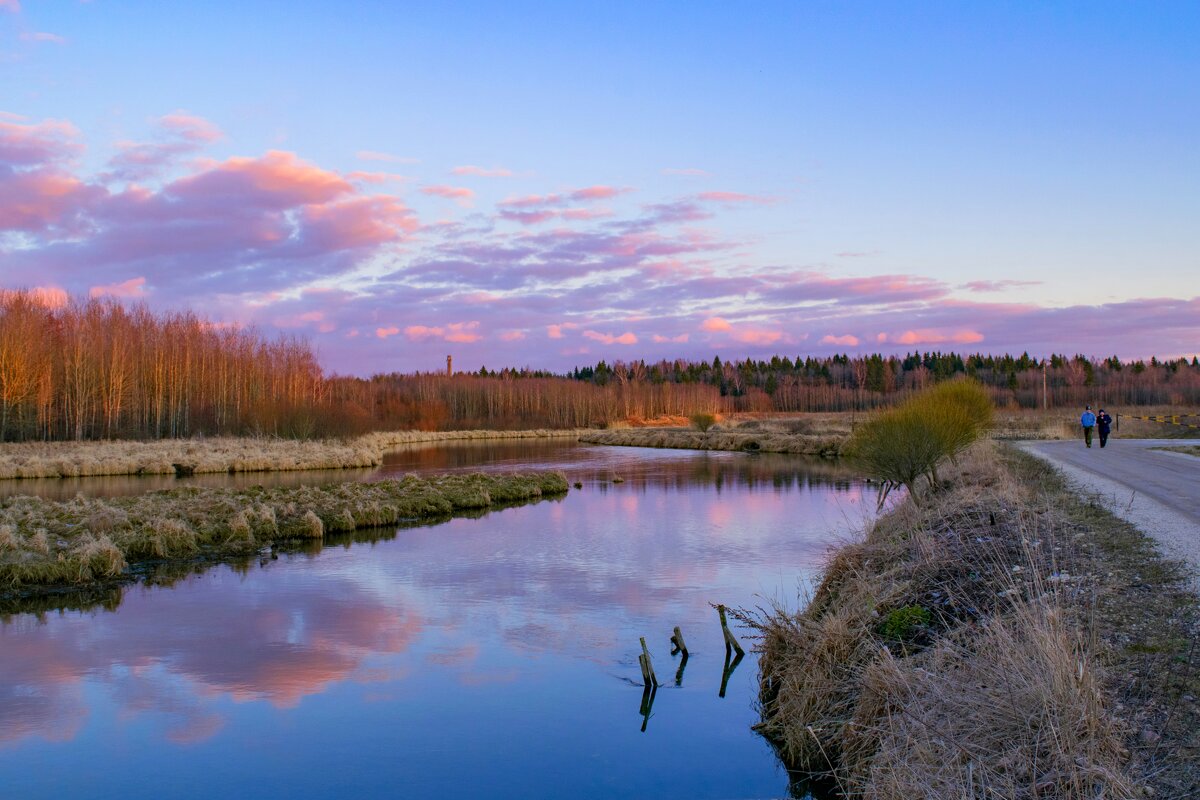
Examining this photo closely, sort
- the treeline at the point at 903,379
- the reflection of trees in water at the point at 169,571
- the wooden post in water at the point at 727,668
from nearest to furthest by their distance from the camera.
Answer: the wooden post in water at the point at 727,668, the reflection of trees in water at the point at 169,571, the treeline at the point at 903,379

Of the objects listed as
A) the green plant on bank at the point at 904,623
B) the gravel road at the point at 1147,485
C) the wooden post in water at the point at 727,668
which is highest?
the gravel road at the point at 1147,485

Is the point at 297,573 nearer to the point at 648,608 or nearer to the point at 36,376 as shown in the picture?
the point at 648,608

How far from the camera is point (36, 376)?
44906 millimetres

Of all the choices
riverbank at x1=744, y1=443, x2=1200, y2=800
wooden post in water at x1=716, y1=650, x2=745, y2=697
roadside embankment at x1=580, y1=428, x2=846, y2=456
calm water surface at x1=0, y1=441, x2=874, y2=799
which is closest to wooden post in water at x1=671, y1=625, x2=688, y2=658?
calm water surface at x1=0, y1=441, x2=874, y2=799

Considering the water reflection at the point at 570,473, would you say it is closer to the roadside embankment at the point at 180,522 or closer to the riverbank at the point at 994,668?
the roadside embankment at the point at 180,522

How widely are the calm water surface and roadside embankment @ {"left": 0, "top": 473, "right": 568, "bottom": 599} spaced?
1.46 meters

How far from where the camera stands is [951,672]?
6469 mm

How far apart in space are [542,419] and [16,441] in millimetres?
52280

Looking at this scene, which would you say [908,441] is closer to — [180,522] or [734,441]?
[180,522]

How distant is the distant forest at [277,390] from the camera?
4725 centimetres

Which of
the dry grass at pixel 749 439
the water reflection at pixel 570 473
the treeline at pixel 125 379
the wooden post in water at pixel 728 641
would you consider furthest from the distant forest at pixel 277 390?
the wooden post in water at pixel 728 641

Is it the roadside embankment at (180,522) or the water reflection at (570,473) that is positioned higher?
the roadside embankment at (180,522)

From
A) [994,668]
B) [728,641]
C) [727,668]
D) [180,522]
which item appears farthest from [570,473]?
[994,668]

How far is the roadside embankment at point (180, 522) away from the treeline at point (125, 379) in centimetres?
2681
